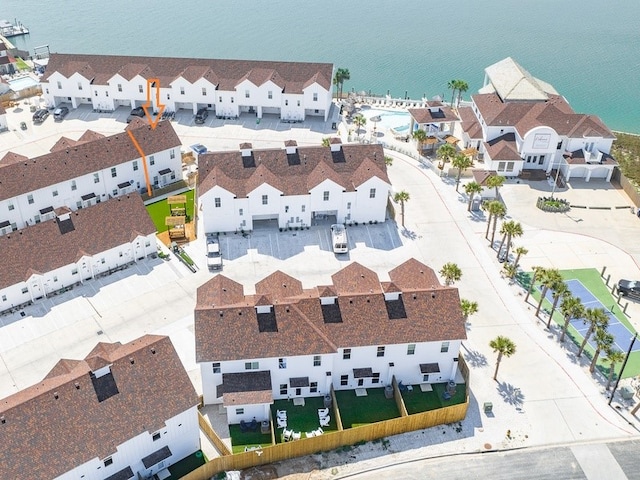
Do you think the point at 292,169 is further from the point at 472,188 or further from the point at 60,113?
the point at 60,113

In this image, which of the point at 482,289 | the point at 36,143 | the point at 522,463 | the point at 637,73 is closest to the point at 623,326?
the point at 482,289

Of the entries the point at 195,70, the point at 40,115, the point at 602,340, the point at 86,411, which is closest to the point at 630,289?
the point at 602,340

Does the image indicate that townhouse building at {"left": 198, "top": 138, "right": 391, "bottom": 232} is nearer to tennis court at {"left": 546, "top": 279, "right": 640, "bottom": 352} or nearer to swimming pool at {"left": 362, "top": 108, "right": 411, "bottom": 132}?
tennis court at {"left": 546, "top": 279, "right": 640, "bottom": 352}

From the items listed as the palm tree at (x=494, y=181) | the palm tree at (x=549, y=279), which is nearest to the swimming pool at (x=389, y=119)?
the palm tree at (x=494, y=181)

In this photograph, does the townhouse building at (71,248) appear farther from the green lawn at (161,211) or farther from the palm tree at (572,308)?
the palm tree at (572,308)

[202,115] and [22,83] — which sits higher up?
[22,83]

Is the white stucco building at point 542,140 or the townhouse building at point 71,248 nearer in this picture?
the townhouse building at point 71,248
